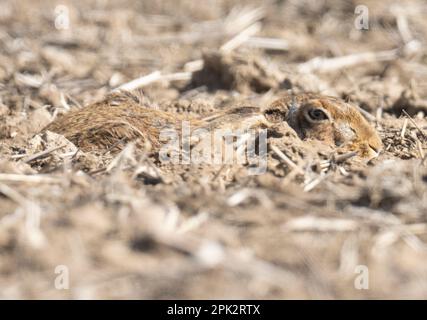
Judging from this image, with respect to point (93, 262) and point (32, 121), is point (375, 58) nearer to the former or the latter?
point (32, 121)

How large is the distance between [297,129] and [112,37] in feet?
13.0

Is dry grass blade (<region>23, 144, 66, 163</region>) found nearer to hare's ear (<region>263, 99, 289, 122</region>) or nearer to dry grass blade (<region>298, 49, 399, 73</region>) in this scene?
hare's ear (<region>263, 99, 289, 122</region>)

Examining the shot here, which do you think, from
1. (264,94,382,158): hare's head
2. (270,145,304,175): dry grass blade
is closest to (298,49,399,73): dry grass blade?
(264,94,382,158): hare's head

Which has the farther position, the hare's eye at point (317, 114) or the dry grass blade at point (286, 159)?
the hare's eye at point (317, 114)

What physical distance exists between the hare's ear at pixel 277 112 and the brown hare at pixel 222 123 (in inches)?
1.6

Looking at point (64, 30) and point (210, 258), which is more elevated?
point (64, 30)

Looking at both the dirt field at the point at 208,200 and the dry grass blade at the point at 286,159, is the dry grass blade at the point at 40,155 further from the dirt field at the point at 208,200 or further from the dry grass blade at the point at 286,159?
the dry grass blade at the point at 286,159

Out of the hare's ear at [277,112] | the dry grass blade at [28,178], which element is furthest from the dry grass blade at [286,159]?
the dry grass blade at [28,178]

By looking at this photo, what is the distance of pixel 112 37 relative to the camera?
27.9ft

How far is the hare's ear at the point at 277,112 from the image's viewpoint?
5230 millimetres

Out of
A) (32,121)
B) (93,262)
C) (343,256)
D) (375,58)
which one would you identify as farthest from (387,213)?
(375,58)

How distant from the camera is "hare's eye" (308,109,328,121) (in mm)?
4999

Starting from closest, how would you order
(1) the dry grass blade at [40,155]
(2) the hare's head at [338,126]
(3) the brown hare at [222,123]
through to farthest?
(1) the dry grass blade at [40,155] → (3) the brown hare at [222,123] → (2) the hare's head at [338,126]

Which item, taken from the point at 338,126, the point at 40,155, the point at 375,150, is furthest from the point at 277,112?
the point at 40,155
